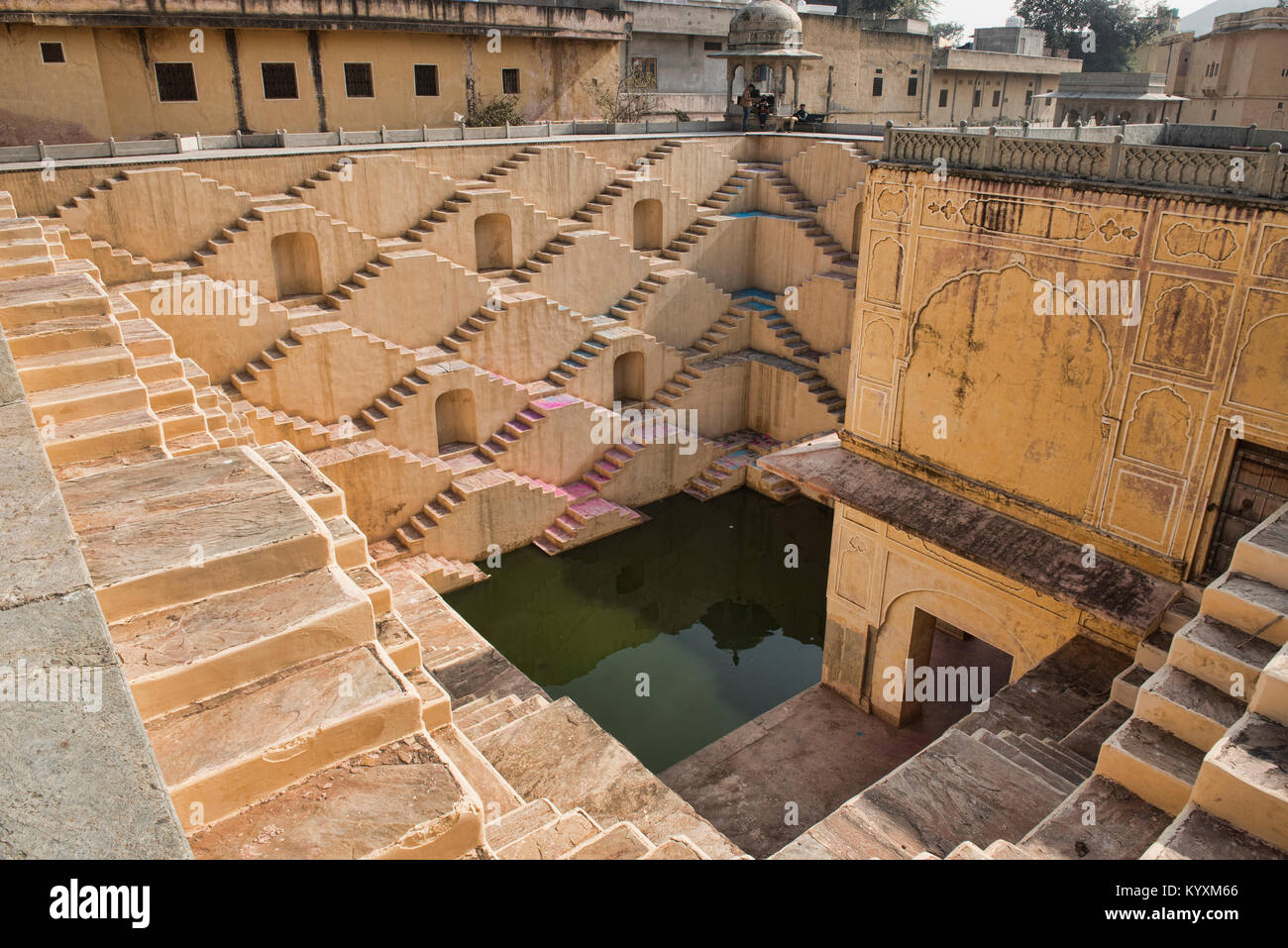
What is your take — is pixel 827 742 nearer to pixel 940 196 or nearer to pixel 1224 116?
pixel 940 196

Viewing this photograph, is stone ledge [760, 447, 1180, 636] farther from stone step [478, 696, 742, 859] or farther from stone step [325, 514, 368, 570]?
stone step [325, 514, 368, 570]

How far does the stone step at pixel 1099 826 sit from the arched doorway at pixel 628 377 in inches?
573

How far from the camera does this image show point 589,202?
20.4m

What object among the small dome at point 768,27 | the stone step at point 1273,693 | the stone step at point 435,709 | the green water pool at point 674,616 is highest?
the small dome at point 768,27

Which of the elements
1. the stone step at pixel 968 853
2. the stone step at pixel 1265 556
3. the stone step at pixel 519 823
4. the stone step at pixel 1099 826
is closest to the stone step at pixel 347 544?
the stone step at pixel 519 823

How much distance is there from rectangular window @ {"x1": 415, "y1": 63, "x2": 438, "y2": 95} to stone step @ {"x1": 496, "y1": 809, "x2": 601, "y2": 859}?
19355 millimetres

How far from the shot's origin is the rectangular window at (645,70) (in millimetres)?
27797

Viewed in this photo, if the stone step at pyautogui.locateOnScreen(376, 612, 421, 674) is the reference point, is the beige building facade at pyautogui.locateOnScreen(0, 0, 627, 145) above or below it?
above

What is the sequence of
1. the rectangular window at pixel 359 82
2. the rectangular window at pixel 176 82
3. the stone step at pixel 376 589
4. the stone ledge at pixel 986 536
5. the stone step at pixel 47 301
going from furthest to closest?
the rectangular window at pixel 359 82, the rectangular window at pixel 176 82, the stone ledge at pixel 986 536, the stone step at pixel 47 301, the stone step at pixel 376 589

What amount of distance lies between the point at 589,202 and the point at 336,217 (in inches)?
238

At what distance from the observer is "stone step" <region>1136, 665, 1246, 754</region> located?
18.9 ft

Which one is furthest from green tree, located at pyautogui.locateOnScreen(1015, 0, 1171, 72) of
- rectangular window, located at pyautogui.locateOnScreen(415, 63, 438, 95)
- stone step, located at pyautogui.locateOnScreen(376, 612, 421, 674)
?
stone step, located at pyautogui.locateOnScreen(376, 612, 421, 674)

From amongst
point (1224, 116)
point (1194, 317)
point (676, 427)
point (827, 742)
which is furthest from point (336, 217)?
point (1224, 116)

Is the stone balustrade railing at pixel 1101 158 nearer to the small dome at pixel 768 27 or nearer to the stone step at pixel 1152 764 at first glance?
the stone step at pixel 1152 764
